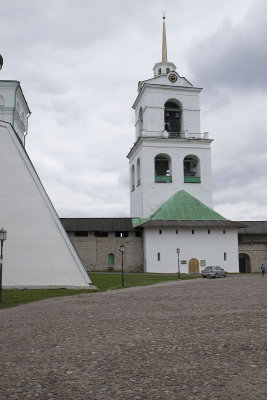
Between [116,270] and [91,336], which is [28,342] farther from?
[116,270]

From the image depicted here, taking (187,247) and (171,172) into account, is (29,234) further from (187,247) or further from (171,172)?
(171,172)

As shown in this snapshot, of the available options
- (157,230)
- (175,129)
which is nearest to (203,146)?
(175,129)

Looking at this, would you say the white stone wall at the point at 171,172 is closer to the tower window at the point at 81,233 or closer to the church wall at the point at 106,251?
the church wall at the point at 106,251

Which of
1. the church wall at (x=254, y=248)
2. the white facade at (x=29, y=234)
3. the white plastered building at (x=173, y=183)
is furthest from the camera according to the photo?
the church wall at (x=254, y=248)

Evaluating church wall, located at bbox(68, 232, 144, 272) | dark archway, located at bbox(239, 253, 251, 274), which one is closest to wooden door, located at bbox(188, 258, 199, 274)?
church wall, located at bbox(68, 232, 144, 272)

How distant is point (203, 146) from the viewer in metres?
47.2

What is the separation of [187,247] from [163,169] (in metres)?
12.8

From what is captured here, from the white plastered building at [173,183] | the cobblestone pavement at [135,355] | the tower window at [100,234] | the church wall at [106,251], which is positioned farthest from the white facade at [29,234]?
the tower window at [100,234]

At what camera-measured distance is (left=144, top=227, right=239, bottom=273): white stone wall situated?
1608 inches

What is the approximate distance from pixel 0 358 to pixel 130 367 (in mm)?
2405

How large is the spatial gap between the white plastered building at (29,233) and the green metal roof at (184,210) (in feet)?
70.0

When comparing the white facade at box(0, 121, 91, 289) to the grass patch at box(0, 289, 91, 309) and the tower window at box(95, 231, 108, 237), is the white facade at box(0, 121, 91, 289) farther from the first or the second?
the tower window at box(95, 231, 108, 237)

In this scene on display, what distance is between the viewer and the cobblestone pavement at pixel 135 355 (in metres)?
4.92

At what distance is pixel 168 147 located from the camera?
46.3 m
